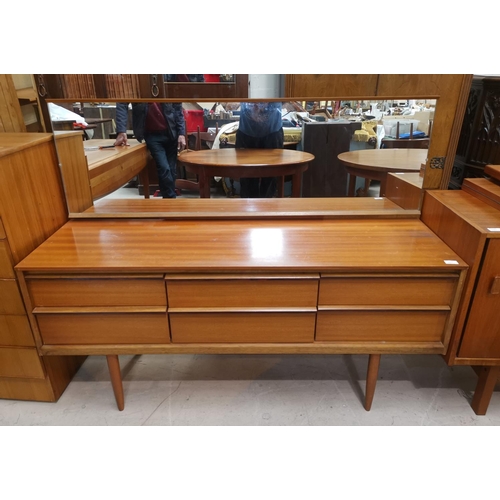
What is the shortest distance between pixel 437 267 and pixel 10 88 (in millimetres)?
1580

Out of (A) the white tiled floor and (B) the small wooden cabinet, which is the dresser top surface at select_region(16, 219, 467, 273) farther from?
(A) the white tiled floor

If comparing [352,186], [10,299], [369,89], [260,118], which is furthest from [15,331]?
[369,89]

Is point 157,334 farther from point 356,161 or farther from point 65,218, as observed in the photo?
point 356,161

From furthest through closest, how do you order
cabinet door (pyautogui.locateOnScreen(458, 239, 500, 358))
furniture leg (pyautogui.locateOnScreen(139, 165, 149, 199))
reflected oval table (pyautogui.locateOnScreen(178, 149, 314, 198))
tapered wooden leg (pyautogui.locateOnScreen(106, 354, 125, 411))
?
furniture leg (pyautogui.locateOnScreen(139, 165, 149, 199)) → reflected oval table (pyautogui.locateOnScreen(178, 149, 314, 198)) → tapered wooden leg (pyautogui.locateOnScreen(106, 354, 125, 411)) → cabinet door (pyautogui.locateOnScreen(458, 239, 500, 358))

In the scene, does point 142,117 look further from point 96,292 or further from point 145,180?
point 96,292

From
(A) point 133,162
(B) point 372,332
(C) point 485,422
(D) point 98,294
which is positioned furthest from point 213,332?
(C) point 485,422

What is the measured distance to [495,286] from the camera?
3.80ft

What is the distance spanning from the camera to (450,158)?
4.80 ft

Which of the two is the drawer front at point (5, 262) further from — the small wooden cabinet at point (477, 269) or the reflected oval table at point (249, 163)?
the small wooden cabinet at point (477, 269)

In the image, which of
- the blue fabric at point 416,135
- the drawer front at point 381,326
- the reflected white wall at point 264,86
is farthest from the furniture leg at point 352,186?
the drawer front at point 381,326

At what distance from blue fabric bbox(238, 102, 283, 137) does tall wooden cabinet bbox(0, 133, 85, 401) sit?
29.3 inches

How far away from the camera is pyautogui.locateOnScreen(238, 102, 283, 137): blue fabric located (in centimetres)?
144

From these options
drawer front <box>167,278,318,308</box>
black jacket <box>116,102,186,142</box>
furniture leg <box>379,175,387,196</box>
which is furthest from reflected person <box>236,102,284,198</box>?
drawer front <box>167,278,318,308</box>

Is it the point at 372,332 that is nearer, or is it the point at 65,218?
the point at 372,332
